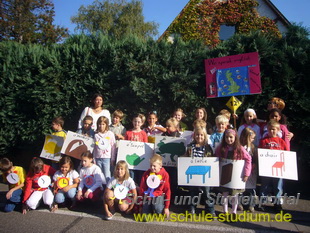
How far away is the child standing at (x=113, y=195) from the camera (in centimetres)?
413

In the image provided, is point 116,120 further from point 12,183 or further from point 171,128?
point 12,183

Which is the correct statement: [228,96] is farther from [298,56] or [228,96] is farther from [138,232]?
[138,232]

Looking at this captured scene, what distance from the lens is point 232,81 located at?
18.4 ft

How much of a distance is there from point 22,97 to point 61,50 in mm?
1404

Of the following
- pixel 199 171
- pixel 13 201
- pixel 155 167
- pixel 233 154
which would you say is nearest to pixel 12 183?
pixel 13 201

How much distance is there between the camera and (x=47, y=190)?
14.7ft

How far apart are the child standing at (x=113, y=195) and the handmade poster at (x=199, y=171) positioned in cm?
81

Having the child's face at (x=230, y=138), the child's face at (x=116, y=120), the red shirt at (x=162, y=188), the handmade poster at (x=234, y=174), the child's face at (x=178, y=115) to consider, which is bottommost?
the red shirt at (x=162, y=188)

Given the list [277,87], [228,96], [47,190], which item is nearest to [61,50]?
[47,190]

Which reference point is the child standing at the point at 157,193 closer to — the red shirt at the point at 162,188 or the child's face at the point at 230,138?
the red shirt at the point at 162,188

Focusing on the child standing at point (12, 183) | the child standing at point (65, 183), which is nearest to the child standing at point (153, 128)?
the child standing at point (65, 183)

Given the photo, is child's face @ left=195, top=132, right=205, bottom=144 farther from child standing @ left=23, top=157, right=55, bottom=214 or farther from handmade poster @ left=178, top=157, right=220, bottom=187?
child standing @ left=23, top=157, right=55, bottom=214

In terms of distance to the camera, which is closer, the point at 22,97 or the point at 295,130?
the point at 295,130

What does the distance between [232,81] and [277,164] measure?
204 centimetres
